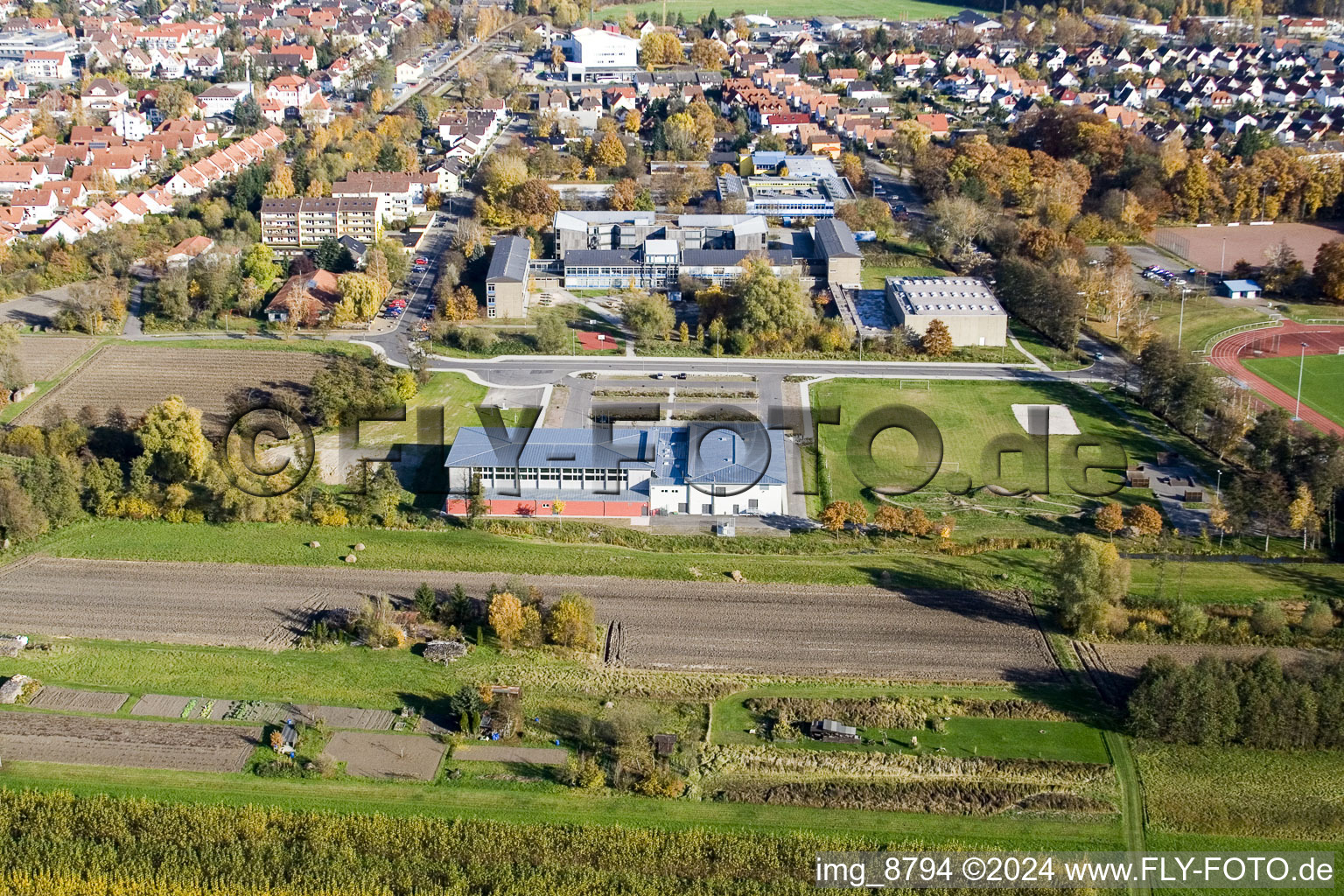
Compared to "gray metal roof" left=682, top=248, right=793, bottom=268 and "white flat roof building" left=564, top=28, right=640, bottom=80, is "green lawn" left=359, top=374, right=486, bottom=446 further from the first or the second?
"white flat roof building" left=564, top=28, right=640, bottom=80

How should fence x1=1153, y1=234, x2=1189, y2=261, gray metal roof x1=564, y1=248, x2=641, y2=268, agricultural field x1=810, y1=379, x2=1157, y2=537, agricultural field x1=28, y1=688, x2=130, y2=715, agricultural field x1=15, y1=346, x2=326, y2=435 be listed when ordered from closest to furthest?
agricultural field x1=28, y1=688, x2=130, y2=715, agricultural field x1=810, y1=379, x2=1157, y2=537, agricultural field x1=15, y1=346, x2=326, y2=435, gray metal roof x1=564, y1=248, x2=641, y2=268, fence x1=1153, y1=234, x2=1189, y2=261

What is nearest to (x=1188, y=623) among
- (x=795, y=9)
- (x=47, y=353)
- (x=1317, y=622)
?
(x=1317, y=622)

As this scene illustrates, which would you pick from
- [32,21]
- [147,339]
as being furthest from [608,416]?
[32,21]

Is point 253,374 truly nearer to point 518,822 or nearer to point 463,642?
point 463,642

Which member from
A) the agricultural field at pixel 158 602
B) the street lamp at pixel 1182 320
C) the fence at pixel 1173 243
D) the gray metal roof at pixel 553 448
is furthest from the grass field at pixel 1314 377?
the agricultural field at pixel 158 602

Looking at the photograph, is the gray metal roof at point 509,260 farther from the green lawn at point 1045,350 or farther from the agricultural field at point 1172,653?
the agricultural field at point 1172,653

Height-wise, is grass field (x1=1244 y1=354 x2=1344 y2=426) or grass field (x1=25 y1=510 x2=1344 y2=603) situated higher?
grass field (x1=1244 y1=354 x2=1344 y2=426)

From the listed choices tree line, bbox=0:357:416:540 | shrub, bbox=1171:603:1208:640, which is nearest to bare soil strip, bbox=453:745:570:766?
tree line, bbox=0:357:416:540
